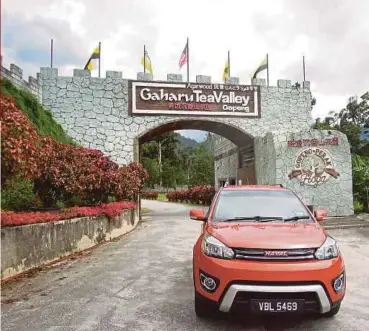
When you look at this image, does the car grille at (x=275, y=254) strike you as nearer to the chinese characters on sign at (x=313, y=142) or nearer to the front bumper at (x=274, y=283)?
the front bumper at (x=274, y=283)

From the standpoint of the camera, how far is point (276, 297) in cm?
375

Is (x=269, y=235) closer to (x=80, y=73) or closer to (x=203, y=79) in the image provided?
(x=203, y=79)

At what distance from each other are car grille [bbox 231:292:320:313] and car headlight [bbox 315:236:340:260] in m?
0.41

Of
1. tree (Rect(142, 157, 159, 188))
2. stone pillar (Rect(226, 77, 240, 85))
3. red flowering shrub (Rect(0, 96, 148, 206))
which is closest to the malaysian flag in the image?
stone pillar (Rect(226, 77, 240, 85))

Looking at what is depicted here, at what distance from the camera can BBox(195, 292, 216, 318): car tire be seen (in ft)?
13.6

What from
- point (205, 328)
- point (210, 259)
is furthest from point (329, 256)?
point (205, 328)

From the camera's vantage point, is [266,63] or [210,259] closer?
[210,259]

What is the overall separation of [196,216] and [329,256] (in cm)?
185

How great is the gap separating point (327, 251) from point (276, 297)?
765 millimetres

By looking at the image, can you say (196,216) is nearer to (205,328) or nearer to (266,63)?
(205,328)

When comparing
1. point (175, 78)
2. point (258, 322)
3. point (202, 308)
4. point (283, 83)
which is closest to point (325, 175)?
point (283, 83)

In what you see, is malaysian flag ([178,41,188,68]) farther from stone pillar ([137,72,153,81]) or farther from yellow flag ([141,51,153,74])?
stone pillar ([137,72,153,81])

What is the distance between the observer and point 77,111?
17.6 metres

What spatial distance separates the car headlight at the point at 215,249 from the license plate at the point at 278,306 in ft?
1.70
